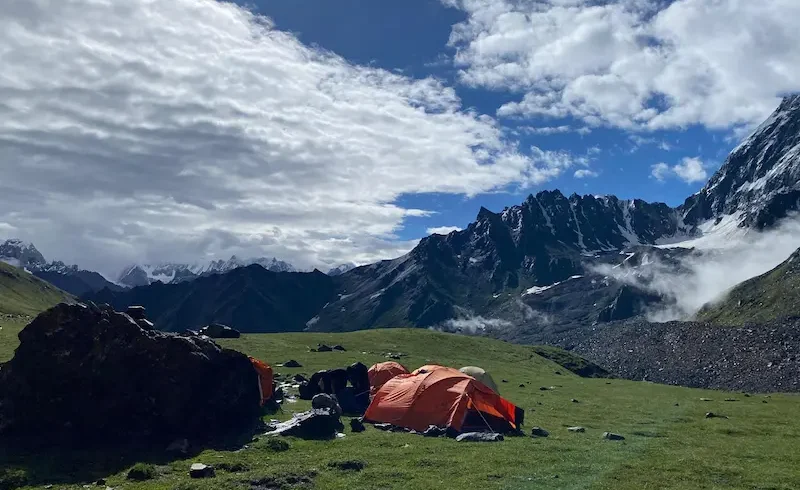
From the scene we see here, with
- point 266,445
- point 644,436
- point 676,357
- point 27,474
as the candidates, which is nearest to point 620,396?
point 644,436

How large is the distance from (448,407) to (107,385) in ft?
65.7

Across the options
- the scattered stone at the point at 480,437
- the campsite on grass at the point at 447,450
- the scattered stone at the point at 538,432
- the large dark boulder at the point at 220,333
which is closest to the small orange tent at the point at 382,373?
the campsite on grass at the point at 447,450

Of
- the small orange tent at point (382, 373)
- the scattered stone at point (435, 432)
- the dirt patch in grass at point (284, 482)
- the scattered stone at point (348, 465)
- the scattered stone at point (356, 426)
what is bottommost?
the dirt patch in grass at point (284, 482)

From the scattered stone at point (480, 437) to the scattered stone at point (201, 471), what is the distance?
14953 mm

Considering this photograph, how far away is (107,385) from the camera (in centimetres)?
3078

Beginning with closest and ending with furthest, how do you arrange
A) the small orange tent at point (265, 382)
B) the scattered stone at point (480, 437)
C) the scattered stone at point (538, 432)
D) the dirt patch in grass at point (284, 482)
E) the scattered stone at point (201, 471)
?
the dirt patch in grass at point (284, 482)
the scattered stone at point (201, 471)
the scattered stone at point (480, 437)
the scattered stone at point (538, 432)
the small orange tent at point (265, 382)

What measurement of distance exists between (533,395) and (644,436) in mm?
25978

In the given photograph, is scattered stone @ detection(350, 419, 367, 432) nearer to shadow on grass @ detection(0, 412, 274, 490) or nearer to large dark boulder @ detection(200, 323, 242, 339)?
shadow on grass @ detection(0, 412, 274, 490)

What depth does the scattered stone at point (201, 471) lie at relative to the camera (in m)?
25.1

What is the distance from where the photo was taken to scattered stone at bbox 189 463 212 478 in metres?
25.1

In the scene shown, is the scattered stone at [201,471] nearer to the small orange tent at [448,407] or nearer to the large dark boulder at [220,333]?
the small orange tent at [448,407]

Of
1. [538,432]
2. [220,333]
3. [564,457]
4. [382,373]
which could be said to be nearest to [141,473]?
[564,457]

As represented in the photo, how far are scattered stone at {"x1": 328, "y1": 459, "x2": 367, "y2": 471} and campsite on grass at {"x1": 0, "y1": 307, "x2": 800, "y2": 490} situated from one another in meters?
0.10

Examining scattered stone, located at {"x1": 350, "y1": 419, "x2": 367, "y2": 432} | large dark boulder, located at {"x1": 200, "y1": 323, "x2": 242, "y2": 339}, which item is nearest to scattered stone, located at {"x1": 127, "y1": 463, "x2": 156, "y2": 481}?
scattered stone, located at {"x1": 350, "y1": 419, "x2": 367, "y2": 432}
